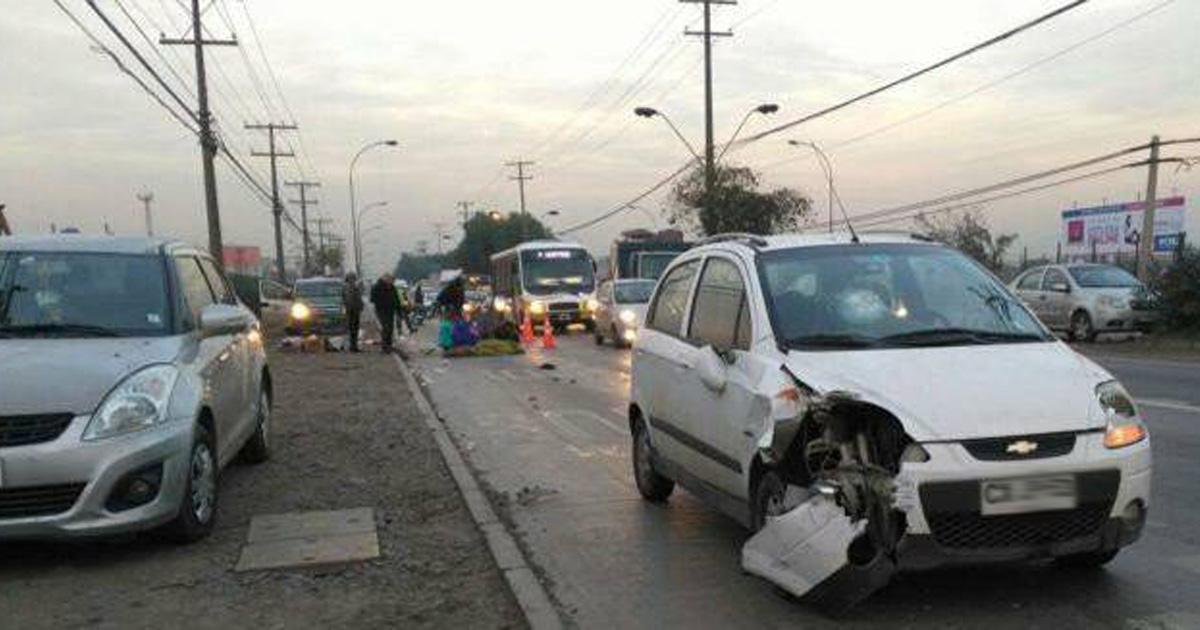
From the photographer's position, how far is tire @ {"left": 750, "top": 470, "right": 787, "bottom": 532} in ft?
18.0

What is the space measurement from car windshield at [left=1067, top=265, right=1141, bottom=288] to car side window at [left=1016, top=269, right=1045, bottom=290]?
0.88 metres

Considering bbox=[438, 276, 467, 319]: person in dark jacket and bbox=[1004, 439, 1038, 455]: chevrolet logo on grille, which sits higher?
bbox=[1004, 439, 1038, 455]: chevrolet logo on grille

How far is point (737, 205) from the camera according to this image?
54.6 meters

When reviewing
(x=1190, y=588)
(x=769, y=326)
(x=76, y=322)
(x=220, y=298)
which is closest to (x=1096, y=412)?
(x=1190, y=588)

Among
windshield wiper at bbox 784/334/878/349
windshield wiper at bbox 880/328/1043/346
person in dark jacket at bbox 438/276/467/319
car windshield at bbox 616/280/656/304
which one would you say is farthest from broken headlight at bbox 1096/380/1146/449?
car windshield at bbox 616/280/656/304

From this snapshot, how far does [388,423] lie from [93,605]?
6686 millimetres

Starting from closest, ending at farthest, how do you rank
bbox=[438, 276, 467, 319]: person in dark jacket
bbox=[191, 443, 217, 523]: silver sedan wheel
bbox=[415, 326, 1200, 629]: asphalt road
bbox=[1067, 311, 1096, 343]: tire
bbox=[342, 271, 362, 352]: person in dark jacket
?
bbox=[415, 326, 1200, 629]: asphalt road, bbox=[191, 443, 217, 523]: silver sedan wheel, bbox=[1067, 311, 1096, 343]: tire, bbox=[342, 271, 362, 352]: person in dark jacket, bbox=[438, 276, 467, 319]: person in dark jacket

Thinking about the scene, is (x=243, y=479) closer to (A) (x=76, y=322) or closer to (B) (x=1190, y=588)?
(A) (x=76, y=322)

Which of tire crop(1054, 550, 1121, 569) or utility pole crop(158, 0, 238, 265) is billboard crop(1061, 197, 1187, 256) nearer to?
utility pole crop(158, 0, 238, 265)

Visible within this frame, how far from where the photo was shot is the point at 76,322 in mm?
7109

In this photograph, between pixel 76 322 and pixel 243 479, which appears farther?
pixel 243 479

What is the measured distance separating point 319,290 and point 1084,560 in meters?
28.5

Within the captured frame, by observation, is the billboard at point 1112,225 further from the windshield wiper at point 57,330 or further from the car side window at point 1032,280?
the windshield wiper at point 57,330

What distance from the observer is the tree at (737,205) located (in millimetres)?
51303
